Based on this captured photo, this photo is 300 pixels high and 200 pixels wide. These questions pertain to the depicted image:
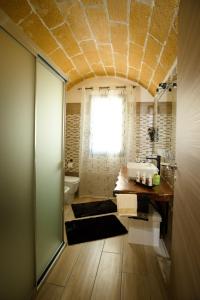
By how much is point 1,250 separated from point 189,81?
142 centimetres

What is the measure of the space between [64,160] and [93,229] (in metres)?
1.11

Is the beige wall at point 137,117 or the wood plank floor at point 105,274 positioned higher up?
the beige wall at point 137,117

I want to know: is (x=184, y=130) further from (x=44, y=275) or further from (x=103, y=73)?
(x=103, y=73)

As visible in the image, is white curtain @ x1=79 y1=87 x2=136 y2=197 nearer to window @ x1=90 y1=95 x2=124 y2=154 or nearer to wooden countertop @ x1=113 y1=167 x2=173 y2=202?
window @ x1=90 y1=95 x2=124 y2=154

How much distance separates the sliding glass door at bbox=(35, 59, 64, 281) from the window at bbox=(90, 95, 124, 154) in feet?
5.47

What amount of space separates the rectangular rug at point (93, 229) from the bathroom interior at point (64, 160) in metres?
0.02

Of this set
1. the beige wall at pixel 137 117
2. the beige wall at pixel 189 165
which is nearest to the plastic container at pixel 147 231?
the beige wall at pixel 189 165

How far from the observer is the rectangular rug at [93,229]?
86.5 inches

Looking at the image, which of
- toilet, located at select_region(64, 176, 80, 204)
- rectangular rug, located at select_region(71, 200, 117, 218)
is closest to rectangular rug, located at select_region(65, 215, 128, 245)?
rectangular rug, located at select_region(71, 200, 117, 218)

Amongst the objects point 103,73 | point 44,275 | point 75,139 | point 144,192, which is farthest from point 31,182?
point 103,73

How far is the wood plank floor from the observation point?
1418mm

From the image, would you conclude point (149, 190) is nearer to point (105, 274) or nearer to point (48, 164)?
point (105, 274)

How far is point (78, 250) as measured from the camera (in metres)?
1.97

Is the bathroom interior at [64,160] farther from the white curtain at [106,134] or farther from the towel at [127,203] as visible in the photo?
the white curtain at [106,134]
